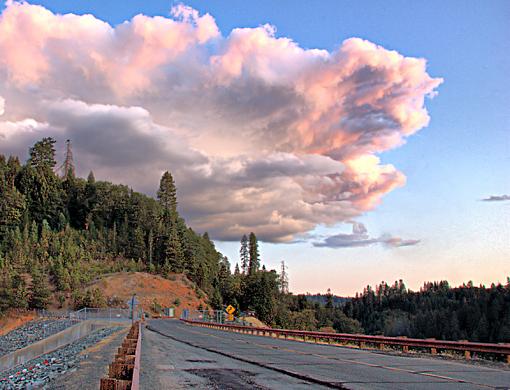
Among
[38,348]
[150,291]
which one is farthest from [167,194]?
[38,348]

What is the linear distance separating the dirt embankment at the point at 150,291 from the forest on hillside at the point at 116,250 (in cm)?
451

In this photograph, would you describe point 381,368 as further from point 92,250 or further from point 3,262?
point 92,250

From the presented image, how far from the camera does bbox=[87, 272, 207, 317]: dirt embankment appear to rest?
3962 inches

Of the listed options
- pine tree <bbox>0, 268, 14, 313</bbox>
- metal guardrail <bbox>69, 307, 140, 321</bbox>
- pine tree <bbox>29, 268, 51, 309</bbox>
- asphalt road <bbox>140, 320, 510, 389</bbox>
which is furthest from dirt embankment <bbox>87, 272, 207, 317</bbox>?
asphalt road <bbox>140, 320, 510, 389</bbox>

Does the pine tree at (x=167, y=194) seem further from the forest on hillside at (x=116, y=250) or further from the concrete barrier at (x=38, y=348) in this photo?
the concrete barrier at (x=38, y=348)

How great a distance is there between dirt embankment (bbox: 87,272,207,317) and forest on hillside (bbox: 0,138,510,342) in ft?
14.8

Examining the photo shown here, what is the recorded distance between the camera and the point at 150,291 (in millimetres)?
106438

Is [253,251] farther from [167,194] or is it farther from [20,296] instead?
[20,296]

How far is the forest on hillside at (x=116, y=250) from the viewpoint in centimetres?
10431

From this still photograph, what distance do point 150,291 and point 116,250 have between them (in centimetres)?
3292

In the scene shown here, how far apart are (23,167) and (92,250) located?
38.1 meters

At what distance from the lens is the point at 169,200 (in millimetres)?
159625

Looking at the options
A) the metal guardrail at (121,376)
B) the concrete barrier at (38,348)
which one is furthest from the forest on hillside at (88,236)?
the metal guardrail at (121,376)

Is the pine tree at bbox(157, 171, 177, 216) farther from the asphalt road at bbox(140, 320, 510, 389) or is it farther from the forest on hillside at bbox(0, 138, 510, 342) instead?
the asphalt road at bbox(140, 320, 510, 389)
